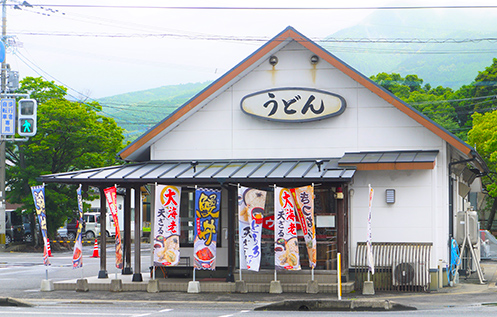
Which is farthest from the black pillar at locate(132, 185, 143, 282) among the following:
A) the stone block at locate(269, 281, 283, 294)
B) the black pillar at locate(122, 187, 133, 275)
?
the stone block at locate(269, 281, 283, 294)

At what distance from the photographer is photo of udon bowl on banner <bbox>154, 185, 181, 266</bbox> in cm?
1662

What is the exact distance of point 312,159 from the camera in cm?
1784

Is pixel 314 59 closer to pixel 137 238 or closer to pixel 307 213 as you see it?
pixel 307 213

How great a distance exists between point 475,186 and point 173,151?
14.5 meters

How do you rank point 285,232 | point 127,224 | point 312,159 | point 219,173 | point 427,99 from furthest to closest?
point 427,99
point 127,224
point 312,159
point 219,173
point 285,232

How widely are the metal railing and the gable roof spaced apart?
2984mm

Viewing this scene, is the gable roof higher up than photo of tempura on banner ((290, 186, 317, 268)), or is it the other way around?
the gable roof

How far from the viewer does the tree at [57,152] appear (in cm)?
3681

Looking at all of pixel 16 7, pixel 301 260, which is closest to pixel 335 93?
pixel 301 260

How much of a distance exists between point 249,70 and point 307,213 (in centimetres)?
493

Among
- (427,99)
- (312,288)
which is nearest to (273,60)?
(312,288)

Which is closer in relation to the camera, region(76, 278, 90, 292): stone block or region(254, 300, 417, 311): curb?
region(254, 300, 417, 311): curb

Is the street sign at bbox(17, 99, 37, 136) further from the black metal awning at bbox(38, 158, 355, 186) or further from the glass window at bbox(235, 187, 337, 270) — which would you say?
the glass window at bbox(235, 187, 337, 270)

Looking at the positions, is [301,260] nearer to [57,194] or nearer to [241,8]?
[241,8]
